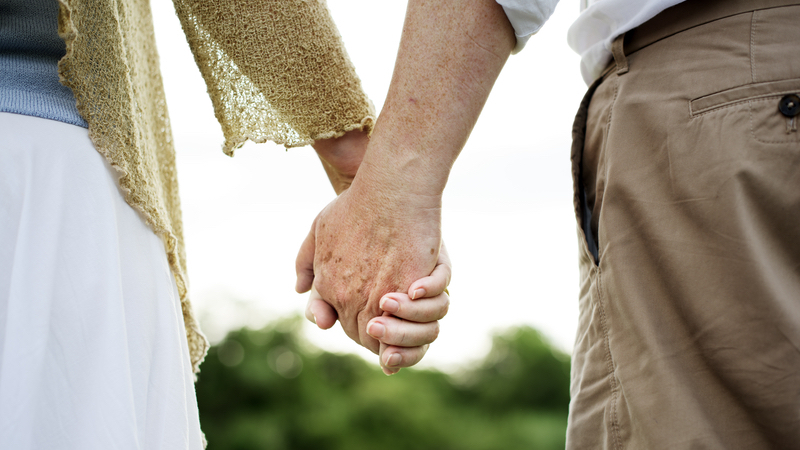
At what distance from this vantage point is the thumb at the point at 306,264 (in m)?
1.42

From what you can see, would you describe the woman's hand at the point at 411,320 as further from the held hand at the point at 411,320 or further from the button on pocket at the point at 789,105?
the button on pocket at the point at 789,105

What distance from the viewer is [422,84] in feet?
3.78

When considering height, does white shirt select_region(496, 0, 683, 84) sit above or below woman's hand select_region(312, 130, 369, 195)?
above

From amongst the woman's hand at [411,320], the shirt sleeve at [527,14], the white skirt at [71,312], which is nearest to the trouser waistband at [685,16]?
the shirt sleeve at [527,14]

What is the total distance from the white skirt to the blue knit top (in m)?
0.02

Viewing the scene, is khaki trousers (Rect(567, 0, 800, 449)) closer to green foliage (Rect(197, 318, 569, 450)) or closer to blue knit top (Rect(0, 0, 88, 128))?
blue knit top (Rect(0, 0, 88, 128))

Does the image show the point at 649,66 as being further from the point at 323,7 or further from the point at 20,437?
the point at 20,437

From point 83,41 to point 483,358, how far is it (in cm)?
983

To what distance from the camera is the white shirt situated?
3.28 feet

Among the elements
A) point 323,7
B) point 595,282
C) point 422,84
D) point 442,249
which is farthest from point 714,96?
point 323,7

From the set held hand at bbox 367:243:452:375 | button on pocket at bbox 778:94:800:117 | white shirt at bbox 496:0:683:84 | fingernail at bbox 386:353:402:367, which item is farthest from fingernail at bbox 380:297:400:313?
button on pocket at bbox 778:94:800:117

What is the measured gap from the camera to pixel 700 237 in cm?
89

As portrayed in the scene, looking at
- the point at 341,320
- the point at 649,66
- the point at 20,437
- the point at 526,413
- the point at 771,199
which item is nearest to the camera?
the point at 20,437

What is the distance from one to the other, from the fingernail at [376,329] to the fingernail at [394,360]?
6cm
